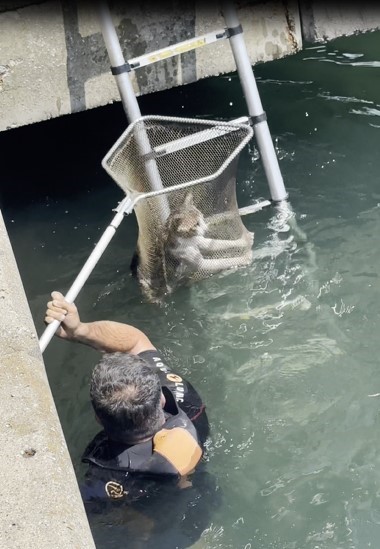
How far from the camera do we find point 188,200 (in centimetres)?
530

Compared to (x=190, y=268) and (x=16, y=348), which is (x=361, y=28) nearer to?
(x=190, y=268)

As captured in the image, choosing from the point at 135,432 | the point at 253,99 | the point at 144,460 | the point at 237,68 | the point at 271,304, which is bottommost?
the point at 271,304

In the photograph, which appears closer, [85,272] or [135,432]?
[135,432]

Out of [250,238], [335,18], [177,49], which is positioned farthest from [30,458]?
[335,18]

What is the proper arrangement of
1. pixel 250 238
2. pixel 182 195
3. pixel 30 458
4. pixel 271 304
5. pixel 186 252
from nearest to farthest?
pixel 30 458, pixel 182 195, pixel 186 252, pixel 271 304, pixel 250 238

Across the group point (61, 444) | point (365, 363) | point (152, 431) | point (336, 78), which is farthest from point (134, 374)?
point (336, 78)

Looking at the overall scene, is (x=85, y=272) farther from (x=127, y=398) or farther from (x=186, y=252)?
(x=186, y=252)

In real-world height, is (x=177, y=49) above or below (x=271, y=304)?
above

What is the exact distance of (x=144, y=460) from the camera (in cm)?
397

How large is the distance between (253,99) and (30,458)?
325 centimetres

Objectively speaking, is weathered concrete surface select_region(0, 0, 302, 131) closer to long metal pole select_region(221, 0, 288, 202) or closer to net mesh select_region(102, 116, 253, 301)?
long metal pole select_region(221, 0, 288, 202)

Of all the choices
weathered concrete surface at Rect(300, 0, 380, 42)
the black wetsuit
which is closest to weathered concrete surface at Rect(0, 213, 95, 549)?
the black wetsuit

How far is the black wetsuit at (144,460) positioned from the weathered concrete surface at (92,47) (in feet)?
7.43

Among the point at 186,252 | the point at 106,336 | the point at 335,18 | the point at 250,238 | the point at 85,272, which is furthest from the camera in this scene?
the point at 335,18
